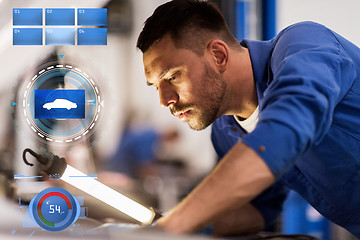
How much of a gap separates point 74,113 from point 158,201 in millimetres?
1920

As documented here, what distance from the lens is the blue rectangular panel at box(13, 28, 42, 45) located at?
2.10 ft

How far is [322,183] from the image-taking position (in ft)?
2.32

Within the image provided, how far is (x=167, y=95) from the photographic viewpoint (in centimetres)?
70

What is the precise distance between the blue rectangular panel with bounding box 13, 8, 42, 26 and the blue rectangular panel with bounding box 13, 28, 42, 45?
0.04 feet

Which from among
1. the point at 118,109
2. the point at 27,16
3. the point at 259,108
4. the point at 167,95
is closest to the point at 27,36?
the point at 27,16

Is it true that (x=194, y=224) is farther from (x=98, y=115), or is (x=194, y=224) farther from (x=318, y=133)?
(x=98, y=115)

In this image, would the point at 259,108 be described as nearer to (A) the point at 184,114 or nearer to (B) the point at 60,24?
(A) the point at 184,114

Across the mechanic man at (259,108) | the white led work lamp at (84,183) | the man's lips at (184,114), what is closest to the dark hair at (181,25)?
the mechanic man at (259,108)

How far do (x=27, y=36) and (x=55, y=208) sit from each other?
30 centimetres

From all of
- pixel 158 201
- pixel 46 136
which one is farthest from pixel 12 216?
pixel 158 201

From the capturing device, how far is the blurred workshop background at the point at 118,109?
2.11ft

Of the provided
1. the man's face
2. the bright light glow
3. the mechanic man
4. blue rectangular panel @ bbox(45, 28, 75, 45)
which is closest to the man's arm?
the mechanic man

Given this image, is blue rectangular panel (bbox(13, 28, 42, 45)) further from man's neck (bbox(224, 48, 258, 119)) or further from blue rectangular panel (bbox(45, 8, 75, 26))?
man's neck (bbox(224, 48, 258, 119))

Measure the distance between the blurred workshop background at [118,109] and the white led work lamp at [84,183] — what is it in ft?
0.07
